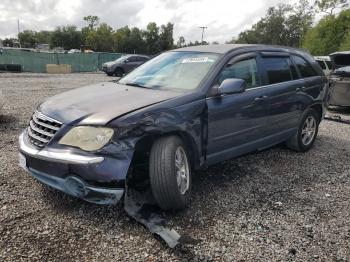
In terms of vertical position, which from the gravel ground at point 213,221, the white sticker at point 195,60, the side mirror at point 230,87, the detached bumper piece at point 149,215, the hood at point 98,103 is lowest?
the gravel ground at point 213,221

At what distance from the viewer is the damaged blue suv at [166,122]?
2912mm

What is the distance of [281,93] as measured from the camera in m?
4.70

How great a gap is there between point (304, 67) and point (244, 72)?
69.3 inches

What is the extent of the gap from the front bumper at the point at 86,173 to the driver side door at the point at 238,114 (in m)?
1.22

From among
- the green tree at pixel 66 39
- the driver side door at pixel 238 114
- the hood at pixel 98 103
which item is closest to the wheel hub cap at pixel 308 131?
the driver side door at pixel 238 114

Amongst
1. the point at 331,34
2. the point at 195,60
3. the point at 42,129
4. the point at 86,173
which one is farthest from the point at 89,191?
the point at 331,34

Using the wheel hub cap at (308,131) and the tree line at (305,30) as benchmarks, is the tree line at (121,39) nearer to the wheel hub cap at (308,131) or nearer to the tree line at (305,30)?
the tree line at (305,30)

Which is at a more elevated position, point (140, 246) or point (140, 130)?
point (140, 130)

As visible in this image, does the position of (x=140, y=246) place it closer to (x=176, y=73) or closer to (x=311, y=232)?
(x=311, y=232)

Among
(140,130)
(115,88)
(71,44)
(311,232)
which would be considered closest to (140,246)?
(140,130)

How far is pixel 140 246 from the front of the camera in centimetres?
279

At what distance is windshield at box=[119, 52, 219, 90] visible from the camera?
3851 mm

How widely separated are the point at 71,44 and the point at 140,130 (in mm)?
91926

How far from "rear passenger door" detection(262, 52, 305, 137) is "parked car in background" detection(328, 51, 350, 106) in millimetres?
4695
